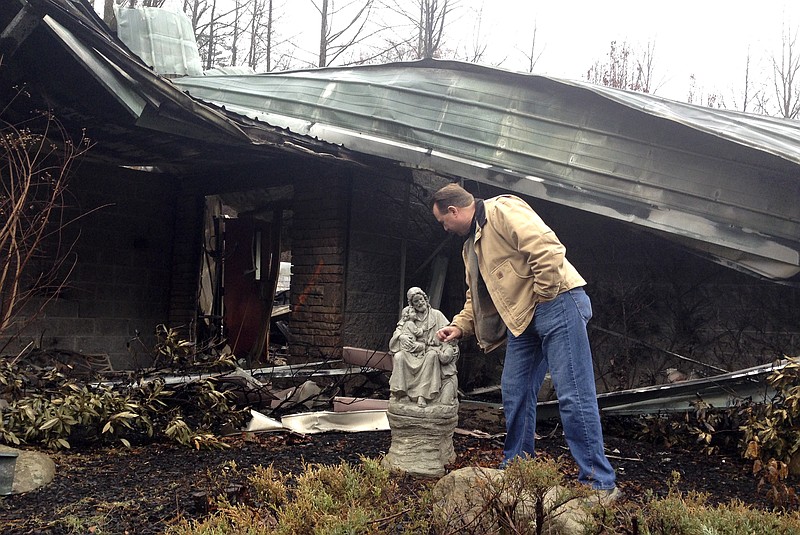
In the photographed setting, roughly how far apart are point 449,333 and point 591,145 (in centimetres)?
290

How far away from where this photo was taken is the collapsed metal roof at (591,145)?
5.67 metres

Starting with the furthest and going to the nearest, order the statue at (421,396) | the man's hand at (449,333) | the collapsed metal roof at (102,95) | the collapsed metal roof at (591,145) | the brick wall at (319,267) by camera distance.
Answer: the brick wall at (319,267) < the collapsed metal roof at (591,145) < the collapsed metal roof at (102,95) < the statue at (421,396) < the man's hand at (449,333)

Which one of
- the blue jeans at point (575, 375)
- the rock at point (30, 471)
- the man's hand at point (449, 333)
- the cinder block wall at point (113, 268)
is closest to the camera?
the blue jeans at point (575, 375)

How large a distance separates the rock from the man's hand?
2589 millimetres

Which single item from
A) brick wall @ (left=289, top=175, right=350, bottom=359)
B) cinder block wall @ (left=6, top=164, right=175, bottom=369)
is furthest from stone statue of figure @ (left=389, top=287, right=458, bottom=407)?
cinder block wall @ (left=6, top=164, right=175, bottom=369)

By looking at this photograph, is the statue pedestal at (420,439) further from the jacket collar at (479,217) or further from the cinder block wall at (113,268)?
the cinder block wall at (113,268)

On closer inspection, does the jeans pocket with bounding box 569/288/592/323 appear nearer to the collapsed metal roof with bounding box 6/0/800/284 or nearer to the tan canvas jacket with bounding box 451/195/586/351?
the tan canvas jacket with bounding box 451/195/586/351

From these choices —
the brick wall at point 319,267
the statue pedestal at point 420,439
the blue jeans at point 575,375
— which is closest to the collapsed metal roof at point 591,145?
the brick wall at point 319,267

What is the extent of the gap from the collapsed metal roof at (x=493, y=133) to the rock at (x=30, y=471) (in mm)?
2932

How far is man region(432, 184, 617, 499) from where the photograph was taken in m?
3.71

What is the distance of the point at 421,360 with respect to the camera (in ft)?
15.3

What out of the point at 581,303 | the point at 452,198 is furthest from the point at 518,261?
the point at 452,198

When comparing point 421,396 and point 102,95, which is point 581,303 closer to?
point 421,396

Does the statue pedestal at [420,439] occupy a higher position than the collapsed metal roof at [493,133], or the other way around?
the collapsed metal roof at [493,133]
